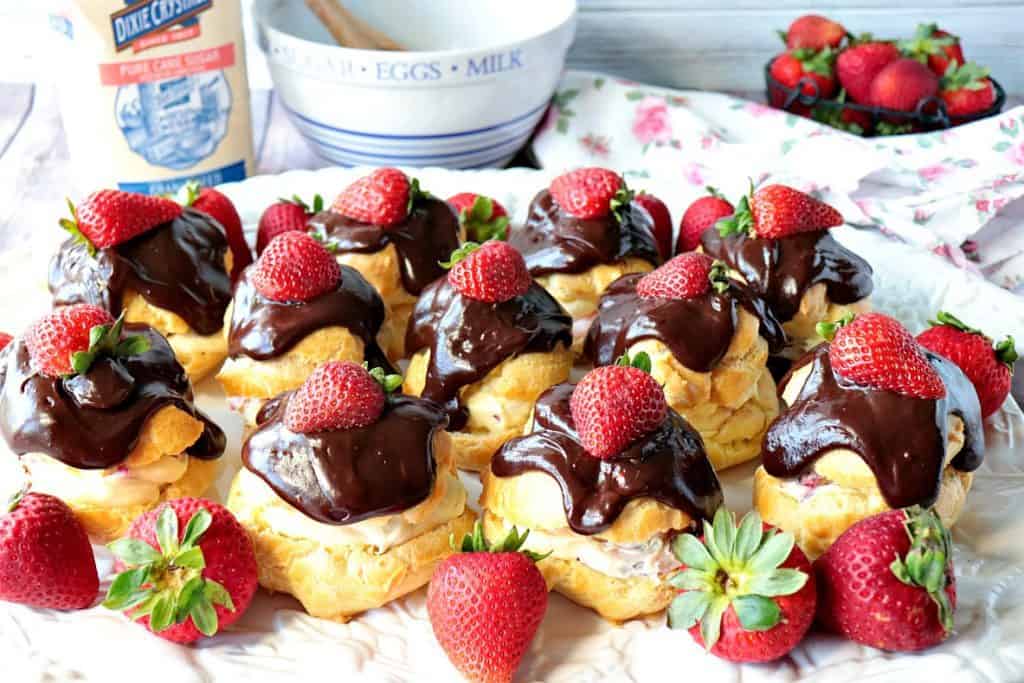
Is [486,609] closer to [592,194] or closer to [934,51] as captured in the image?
[592,194]

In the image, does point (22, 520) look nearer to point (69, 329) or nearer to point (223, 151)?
point (69, 329)

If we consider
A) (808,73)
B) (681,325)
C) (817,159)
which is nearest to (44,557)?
(681,325)

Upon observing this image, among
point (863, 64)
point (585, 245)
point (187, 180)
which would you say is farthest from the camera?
point (863, 64)

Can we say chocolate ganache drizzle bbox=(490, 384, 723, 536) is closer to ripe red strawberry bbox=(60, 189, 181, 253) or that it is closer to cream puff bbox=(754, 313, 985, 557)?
cream puff bbox=(754, 313, 985, 557)

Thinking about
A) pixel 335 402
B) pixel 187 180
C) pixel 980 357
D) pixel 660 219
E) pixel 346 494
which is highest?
pixel 335 402

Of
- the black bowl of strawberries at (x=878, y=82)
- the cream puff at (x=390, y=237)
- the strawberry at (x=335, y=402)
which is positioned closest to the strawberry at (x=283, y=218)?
the cream puff at (x=390, y=237)

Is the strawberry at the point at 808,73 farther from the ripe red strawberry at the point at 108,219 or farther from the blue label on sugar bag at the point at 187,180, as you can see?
the ripe red strawberry at the point at 108,219

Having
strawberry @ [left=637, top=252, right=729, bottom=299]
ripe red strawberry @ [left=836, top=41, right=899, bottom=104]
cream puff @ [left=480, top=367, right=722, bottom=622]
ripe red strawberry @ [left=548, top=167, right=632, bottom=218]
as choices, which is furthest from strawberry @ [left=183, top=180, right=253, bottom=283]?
ripe red strawberry @ [left=836, top=41, right=899, bottom=104]

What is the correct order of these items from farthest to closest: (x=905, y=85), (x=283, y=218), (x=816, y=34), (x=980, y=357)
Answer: (x=816, y=34)
(x=905, y=85)
(x=283, y=218)
(x=980, y=357)
